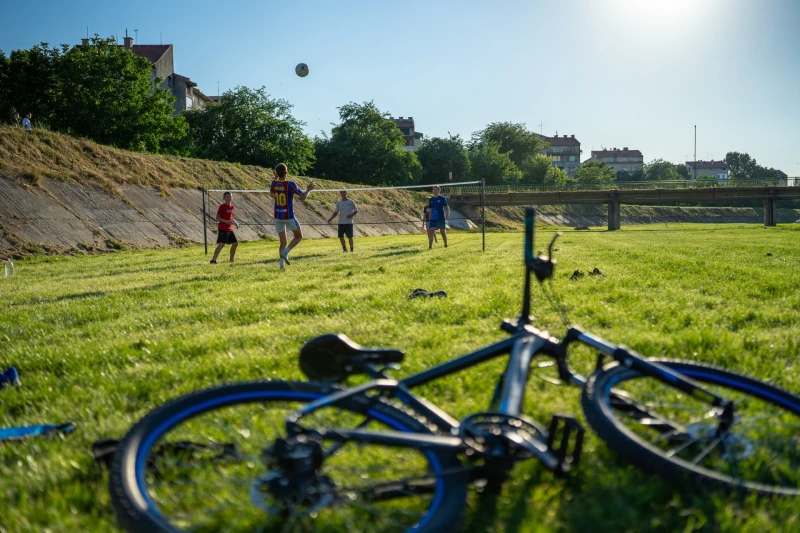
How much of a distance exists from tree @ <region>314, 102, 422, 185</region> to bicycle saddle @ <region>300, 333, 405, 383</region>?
8337cm

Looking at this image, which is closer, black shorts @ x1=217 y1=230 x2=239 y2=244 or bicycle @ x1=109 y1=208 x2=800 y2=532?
bicycle @ x1=109 y1=208 x2=800 y2=532

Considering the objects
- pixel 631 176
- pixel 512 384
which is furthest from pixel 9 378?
pixel 631 176

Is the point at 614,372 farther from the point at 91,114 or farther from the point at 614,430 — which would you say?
the point at 91,114

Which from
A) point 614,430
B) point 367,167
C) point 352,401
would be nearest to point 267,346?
point 352,401

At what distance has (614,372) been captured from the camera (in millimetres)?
2504

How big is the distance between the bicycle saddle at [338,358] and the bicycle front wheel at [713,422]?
778mm

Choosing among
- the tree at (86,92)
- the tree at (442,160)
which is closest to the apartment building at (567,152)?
the tree at (442,160)

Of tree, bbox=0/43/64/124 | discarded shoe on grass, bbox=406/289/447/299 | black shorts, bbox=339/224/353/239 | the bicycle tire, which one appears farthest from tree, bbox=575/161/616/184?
the bicycle tire

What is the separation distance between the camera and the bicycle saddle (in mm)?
2369

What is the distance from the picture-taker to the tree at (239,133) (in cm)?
7412

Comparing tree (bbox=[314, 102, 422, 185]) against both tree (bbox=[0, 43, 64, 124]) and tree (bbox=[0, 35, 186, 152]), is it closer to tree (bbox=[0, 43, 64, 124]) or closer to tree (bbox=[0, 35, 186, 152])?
tree (bbox=[0, 35, 186, 152])

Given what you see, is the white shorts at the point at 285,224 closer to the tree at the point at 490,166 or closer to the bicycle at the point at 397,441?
the bicycle at the point at 397,441

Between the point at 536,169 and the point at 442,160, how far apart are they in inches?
1056

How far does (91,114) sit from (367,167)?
3806 cm
